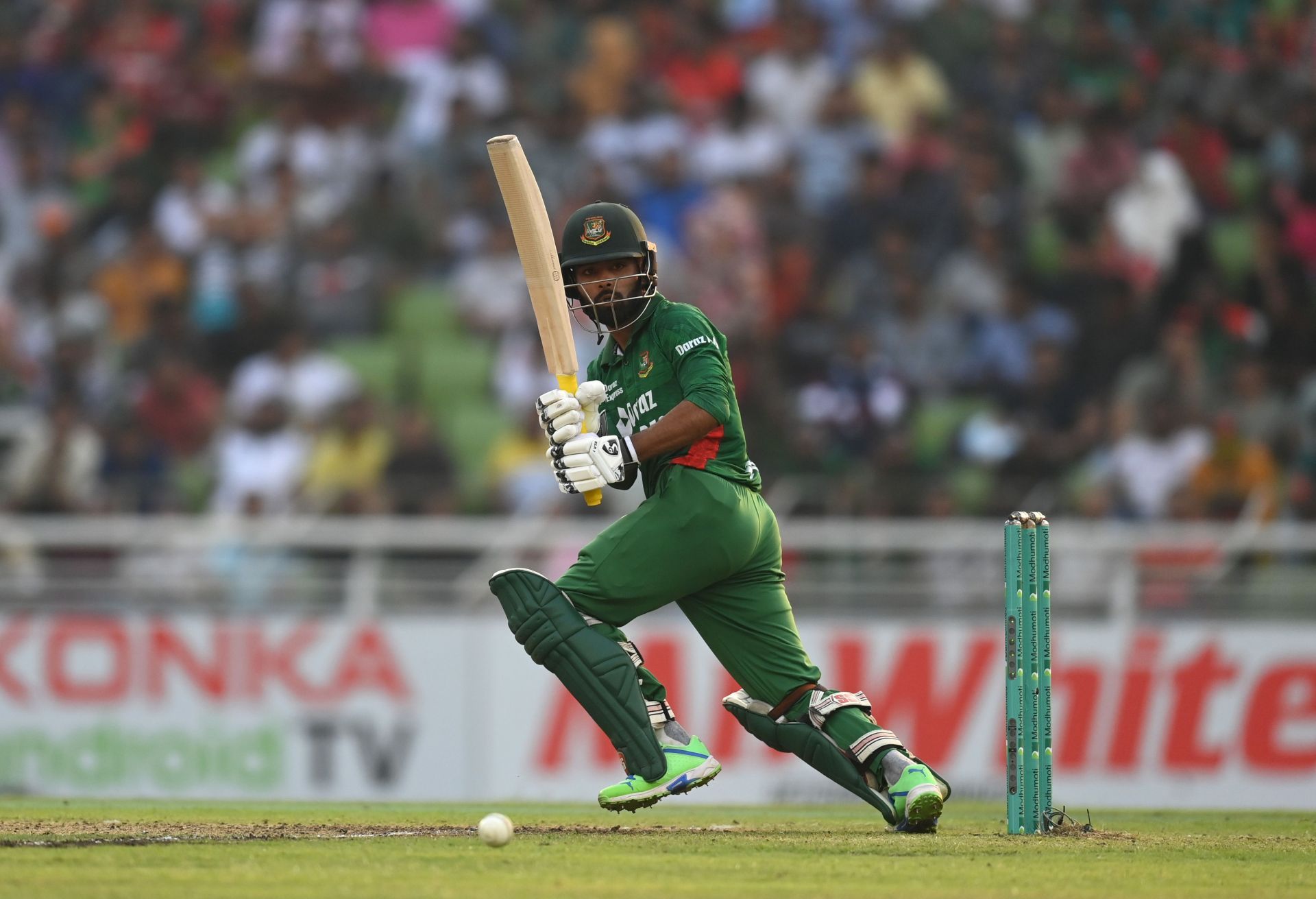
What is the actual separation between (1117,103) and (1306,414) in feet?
10.5

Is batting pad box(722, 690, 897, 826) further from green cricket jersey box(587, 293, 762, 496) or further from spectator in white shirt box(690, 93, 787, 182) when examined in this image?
spectator in white shirt box(690, 93, 787, 182)

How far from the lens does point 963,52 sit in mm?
15516

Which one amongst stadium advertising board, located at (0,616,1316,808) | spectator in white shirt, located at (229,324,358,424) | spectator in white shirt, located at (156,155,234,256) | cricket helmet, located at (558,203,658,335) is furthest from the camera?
spectator in white shirt, located at (156,155,234,256)

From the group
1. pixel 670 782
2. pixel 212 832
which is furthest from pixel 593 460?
pixel 212 832

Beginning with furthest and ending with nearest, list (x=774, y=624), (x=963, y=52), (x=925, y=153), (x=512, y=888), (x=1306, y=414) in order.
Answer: (x=963, y=52) → (x=925, y=153) → (x=1306, y=414) → (x=774, y=624) → (x=512, y=888)

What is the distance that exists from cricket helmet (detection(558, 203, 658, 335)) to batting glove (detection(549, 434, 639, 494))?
0.50 meters

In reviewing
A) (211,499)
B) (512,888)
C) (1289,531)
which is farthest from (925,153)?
(512,888)

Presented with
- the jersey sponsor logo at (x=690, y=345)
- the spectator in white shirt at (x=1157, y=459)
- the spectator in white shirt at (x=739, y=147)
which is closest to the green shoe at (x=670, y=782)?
the jersey sponsor logo at (x=690, y=345)

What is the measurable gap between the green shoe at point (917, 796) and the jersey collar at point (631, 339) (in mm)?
1715

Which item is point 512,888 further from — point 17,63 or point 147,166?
point 17,63

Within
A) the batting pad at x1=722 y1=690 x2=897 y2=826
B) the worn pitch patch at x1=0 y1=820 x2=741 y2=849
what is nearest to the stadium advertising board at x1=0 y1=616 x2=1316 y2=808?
the worn pitch patch at x1=0 y1=820 x2=741 y2=849

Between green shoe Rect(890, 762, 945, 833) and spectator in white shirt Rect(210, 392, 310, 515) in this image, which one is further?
spectator in white shirt Rect(210, 392, 310, 515)

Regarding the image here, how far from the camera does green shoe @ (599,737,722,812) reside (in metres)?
6.53

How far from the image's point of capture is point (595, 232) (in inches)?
265
